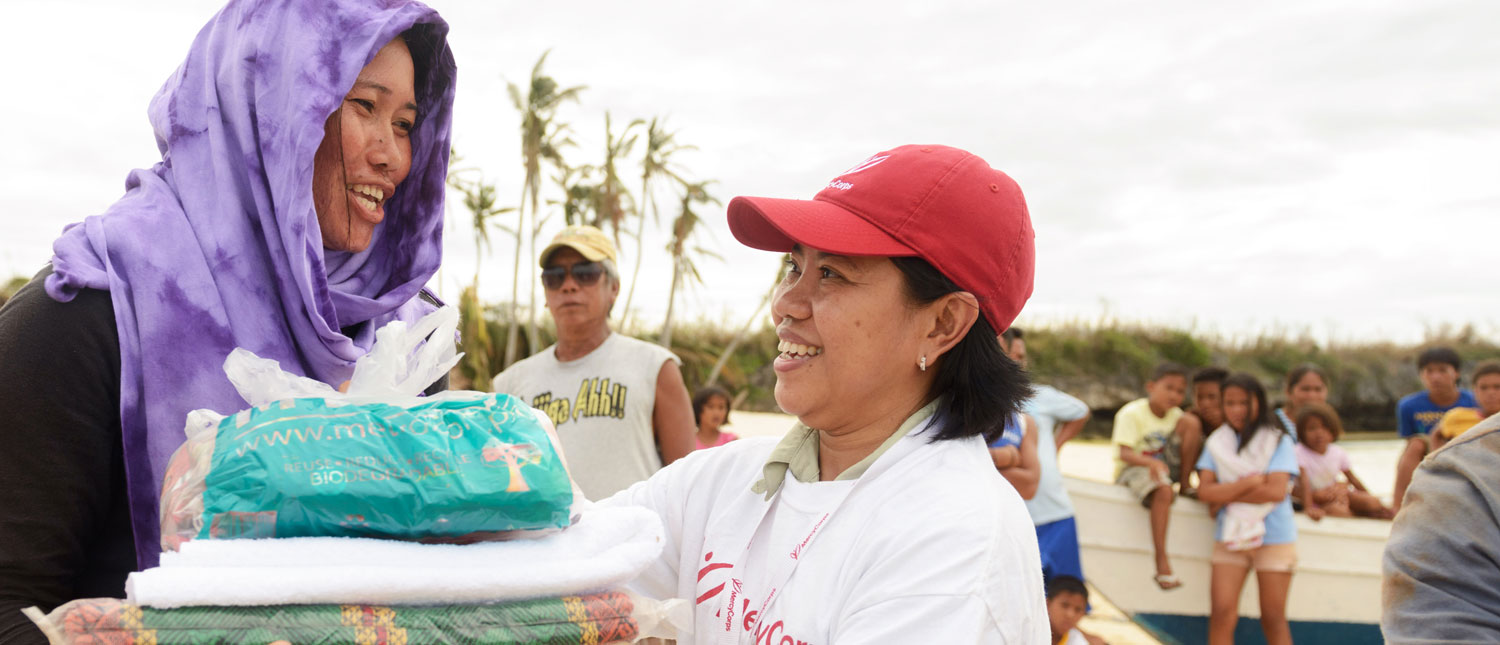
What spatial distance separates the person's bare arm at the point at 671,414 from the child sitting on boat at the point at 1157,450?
476 centimetres

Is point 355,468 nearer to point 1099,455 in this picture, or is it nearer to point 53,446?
point 53,446

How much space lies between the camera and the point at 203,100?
189cm

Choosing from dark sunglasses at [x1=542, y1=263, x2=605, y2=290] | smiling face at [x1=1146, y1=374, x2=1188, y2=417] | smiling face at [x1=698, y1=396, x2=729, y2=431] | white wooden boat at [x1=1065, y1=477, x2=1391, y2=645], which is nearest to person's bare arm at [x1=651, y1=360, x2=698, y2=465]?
dark sunglasses at [x1=542, y1=263, x2=605, y2=290]

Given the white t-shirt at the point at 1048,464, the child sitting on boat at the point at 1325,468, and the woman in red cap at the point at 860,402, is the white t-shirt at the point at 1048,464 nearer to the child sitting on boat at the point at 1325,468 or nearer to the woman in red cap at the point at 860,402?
the child sitting on boat at the point at 1325,468

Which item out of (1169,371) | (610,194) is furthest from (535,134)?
(1169,371)

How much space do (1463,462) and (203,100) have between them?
250 centimetres

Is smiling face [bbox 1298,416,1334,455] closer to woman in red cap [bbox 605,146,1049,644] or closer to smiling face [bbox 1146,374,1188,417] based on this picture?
smiling face [bbox 1146,374,1188,417]

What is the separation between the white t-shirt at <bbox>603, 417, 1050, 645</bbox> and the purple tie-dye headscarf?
750 millimetres

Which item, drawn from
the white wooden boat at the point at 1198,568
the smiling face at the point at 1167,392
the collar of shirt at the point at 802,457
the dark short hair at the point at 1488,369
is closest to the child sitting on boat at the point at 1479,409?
the dark short hair at the point at 1488,369

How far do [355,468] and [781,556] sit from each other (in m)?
0.81

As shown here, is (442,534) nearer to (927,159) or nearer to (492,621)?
(492,621)

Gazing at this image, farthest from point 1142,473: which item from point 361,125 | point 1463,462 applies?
point 361,125

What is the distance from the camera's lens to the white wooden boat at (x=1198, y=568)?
8500mm

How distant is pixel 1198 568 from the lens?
8.50 meters
